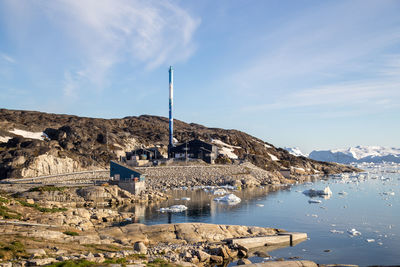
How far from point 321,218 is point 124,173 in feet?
109

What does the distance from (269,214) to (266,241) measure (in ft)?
53.4

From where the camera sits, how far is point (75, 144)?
96.9 metres

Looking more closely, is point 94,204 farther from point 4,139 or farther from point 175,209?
point 4,139

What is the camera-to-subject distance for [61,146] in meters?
95.2

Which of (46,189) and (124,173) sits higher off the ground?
(124,173)

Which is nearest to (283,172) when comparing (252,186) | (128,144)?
(252,186)

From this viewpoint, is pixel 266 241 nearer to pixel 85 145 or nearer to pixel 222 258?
pixel 222 258

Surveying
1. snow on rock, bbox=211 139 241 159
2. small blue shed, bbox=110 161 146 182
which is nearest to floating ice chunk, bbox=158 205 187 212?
small blue shed, bbox=110 161 146 182

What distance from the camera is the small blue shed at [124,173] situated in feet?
190

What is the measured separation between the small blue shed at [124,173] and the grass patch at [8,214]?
27.6m

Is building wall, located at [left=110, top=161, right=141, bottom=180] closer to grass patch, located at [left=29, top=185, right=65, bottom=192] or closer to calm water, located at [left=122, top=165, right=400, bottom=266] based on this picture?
calm water, located at [left=122, top=165, right=400, bottom=266]

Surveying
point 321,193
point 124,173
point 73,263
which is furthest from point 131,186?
point 73,263

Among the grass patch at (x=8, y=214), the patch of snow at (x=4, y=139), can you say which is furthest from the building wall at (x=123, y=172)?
the patch of snow at (x=4, y=139)

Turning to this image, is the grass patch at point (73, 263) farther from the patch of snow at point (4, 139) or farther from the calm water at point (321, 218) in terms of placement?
the patch of snow at point (4, 139)
